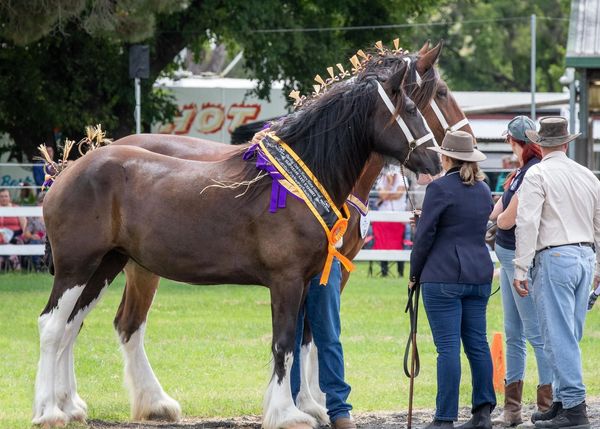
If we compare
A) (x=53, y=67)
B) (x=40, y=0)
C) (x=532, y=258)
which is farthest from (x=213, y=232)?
(x=53, y=67)

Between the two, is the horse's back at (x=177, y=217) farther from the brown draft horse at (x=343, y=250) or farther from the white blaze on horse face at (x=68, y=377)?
the brown draft horse at (x=343, y=250)

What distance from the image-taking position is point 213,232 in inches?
298

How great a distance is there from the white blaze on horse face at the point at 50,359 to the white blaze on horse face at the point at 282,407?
4.69ft

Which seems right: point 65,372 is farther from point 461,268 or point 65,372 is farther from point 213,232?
point 461,268

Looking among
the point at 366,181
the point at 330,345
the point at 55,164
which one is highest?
the point at 55,164

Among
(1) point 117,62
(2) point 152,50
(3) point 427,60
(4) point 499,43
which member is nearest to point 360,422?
(3) point 427,60

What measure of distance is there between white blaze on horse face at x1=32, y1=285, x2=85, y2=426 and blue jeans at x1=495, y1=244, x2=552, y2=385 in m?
3.02

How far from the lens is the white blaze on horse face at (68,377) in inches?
313

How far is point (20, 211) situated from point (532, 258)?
13017 mm

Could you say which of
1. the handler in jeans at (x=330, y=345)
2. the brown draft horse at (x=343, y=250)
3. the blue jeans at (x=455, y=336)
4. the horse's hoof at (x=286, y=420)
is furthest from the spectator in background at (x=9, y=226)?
the blue jeans at (x=455, y=336)

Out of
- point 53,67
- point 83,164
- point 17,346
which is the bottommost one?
point 17,346

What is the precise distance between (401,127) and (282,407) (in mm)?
1979

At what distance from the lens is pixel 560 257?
24.8ft

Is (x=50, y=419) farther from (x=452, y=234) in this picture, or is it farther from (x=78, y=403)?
(x=452, y=234)
